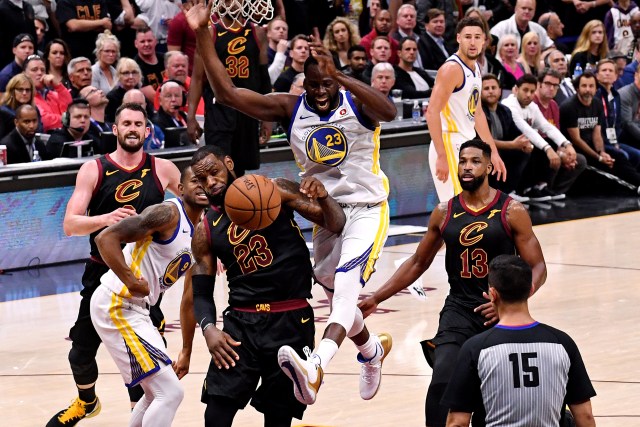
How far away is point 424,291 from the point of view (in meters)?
Answer: 10.9

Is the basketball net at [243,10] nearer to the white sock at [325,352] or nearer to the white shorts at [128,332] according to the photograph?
the white shorts at [128,332]

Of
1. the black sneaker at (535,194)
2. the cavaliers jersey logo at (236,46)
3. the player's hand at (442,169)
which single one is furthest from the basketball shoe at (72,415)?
the black sneaker at (535,194)

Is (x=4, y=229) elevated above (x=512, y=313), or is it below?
below

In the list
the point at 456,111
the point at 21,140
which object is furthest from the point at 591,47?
the point at 21,140

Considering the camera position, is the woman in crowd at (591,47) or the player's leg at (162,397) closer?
the player's leg at (162,397)

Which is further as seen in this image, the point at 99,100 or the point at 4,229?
the point at 99,100

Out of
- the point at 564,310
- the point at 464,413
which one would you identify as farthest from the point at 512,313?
the point at 564,310

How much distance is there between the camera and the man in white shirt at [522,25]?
60.9 feet

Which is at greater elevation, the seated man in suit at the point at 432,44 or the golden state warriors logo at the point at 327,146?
the golden state warriors logo at the point at 327,146

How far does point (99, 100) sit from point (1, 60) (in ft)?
7.09

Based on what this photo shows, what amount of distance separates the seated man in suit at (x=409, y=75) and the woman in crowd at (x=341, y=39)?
591 millimetres

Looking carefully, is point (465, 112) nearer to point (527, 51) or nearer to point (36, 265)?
point (36, 265)

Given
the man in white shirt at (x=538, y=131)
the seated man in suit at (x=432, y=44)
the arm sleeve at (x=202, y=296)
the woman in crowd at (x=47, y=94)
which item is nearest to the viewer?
the arm sleeve at (x=202, y=296)

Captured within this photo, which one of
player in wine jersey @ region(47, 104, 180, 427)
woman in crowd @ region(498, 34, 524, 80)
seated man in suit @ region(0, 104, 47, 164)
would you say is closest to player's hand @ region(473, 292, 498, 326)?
player in wine jersey @ region(47, 104, 180, 427)
